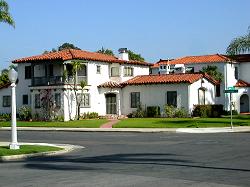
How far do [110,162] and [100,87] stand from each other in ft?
117

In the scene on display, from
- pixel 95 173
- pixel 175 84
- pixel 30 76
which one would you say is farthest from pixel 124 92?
pixel 95 173

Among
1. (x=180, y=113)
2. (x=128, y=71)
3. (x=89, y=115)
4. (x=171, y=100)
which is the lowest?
(x=89, y=115)

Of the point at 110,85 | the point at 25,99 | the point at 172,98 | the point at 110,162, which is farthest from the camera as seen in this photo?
the point at 25,99

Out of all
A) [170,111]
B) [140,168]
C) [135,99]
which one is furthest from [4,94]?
[140,168]

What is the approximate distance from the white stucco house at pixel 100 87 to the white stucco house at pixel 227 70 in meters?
3.44

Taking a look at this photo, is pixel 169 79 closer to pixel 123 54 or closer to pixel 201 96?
pixel 201 96

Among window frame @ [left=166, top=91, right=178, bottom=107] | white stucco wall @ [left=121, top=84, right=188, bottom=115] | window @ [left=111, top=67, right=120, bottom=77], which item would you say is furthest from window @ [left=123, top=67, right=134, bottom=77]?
window frame @ [left=166, top=91, right=178, bottom=107]

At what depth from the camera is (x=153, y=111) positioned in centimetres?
4997

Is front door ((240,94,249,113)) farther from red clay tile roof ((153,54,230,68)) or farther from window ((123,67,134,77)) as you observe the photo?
window ((123,67,134,77))

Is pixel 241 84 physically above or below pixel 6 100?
above

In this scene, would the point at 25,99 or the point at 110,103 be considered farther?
the point at 25,99

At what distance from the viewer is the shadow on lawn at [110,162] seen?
609 inches

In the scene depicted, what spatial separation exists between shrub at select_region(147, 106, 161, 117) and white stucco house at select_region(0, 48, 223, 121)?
532 mm

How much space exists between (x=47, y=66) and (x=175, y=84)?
41.3ft
